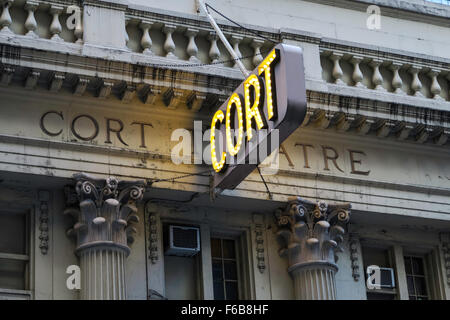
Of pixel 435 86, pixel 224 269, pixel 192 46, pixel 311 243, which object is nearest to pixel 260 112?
pixel 192 46

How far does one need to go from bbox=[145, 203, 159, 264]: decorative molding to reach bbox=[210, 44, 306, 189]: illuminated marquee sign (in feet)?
4.43

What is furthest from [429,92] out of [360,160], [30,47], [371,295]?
[30,47]

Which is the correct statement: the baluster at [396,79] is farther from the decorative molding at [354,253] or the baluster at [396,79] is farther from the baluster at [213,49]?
the baluster at [213,49]

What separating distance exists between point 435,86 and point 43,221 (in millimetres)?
8576

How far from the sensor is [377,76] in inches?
1056

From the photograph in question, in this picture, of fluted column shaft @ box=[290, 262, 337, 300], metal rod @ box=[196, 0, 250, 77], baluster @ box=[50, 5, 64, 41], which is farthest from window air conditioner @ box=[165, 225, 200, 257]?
baluster @ box=[50, 5, 64, 41]

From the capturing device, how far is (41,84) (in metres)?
23.6

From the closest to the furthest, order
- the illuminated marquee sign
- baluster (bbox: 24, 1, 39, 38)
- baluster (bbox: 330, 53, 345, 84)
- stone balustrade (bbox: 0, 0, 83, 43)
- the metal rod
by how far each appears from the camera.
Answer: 1. the illuminated marquee sign
2. baluster (bbox: 24, 1, 39, 38)
3. stone balustrade (bbox: 0, 0, 83, 43)
4. the metal rod
5. baluster (bbox: 330, 53, 345, 84)

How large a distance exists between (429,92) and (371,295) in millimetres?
4364

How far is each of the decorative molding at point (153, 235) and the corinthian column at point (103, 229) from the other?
17.3 inches

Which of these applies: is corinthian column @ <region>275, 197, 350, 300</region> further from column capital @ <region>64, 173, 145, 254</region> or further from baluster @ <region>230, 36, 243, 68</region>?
column capital @ <region>64, 173, 145, 254</region>

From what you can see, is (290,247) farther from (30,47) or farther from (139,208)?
(30,47)

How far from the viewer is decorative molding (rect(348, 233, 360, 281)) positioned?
2572 centimetres

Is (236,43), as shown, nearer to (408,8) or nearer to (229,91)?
(229,91)
